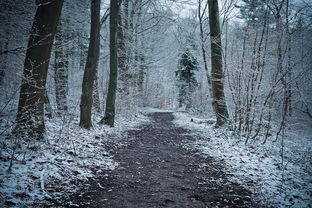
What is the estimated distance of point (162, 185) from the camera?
398 cm

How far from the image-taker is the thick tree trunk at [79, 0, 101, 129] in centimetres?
761

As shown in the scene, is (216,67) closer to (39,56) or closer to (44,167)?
(39,56)

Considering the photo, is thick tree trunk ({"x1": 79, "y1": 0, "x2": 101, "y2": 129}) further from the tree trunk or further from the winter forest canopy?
the tree trunk

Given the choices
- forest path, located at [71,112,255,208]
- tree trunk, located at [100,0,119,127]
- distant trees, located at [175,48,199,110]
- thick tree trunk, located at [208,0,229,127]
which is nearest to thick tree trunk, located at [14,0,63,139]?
forest path, located at [71,112,255,208]

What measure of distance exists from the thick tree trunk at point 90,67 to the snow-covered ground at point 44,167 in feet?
6.80

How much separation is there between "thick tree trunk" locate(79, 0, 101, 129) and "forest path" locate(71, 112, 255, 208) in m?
2.62

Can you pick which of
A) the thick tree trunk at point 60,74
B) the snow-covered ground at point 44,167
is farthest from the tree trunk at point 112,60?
the snow-covered ground at point 44,167

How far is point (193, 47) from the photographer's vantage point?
78.5 ft

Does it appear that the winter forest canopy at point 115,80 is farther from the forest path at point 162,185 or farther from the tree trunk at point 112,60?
the forest path at point 162,185

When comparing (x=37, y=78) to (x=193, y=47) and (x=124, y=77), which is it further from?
(x=193, y=47)

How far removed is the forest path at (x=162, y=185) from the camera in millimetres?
3295

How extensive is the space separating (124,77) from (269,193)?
11118mm

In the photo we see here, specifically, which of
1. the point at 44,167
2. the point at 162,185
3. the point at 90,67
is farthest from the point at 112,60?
the point at 162,185

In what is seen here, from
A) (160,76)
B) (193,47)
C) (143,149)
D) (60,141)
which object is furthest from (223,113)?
(160,76)
